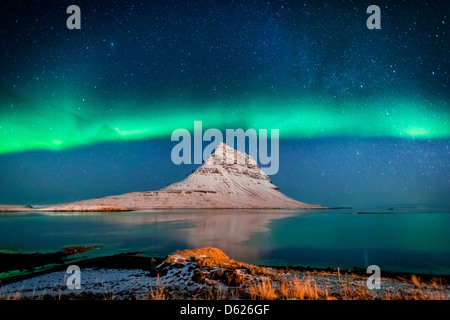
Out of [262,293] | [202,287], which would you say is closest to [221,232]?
[202,287]

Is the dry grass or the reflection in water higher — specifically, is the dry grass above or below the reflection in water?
above

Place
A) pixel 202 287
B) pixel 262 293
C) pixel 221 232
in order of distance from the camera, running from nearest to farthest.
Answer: pixel 262 293 < pixel 202 287 < pixel 221 232

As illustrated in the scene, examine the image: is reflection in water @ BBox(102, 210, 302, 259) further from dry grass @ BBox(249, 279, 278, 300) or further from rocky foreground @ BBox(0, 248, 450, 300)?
dry grass @ BBox(249, 279, 278, 300)

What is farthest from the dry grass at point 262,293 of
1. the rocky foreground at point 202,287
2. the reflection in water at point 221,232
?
the reflection in water at point 221,232

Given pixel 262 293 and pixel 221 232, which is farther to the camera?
pixel 221 232

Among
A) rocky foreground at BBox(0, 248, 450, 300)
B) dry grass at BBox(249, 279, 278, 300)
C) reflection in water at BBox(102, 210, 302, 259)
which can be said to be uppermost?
dry grass at BBox(249, 279, 278, 300)

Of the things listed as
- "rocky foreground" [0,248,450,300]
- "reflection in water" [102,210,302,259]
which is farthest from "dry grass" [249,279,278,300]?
"reflection in water" [102,210,302,259]

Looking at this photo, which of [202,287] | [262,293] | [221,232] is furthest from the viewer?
[221,232]

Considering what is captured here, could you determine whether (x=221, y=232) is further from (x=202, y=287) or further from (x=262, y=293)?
(x=262, y=293)

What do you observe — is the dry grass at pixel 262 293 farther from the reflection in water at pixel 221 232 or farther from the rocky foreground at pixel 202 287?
the reflection in water at pixel 221 232

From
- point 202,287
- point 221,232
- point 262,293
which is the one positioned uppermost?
point 262,293
